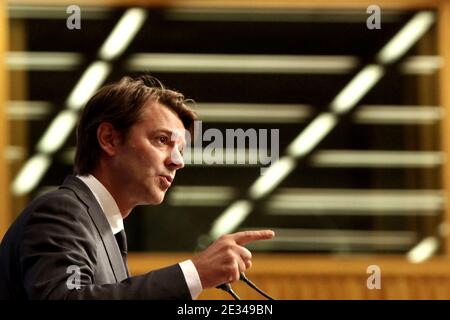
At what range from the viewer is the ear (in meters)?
1.76

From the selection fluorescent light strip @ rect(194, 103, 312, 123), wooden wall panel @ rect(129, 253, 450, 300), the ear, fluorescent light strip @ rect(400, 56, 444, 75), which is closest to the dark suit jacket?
the ear

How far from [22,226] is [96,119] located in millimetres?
311

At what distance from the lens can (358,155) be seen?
13.7 feet

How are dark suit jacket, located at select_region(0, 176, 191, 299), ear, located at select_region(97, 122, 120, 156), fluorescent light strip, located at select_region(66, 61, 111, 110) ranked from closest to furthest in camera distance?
dark suit jacket, located at select_region(0, 176, 191, 299), ear, located at select_region(97, 122, 120, 156), fluorescent light strip, located at select_region(66, 61, 111, 110)

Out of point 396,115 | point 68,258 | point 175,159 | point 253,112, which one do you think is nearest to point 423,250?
point 396,115

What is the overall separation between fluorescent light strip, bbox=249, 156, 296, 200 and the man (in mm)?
2165

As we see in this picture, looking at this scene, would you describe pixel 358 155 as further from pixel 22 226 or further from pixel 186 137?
pixel 22 226

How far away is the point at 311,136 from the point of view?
4152mm

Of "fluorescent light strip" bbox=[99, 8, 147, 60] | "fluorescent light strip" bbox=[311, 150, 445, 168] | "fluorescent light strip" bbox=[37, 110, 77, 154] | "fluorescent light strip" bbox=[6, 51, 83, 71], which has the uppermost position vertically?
"fluorescent light strip" bbox=[99, 8, 147, 60]

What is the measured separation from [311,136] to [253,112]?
0.26 meters

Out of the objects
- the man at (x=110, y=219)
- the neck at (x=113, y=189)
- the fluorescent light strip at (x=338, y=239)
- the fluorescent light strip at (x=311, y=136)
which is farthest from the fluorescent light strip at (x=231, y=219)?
the neck at (x=113, y=189)

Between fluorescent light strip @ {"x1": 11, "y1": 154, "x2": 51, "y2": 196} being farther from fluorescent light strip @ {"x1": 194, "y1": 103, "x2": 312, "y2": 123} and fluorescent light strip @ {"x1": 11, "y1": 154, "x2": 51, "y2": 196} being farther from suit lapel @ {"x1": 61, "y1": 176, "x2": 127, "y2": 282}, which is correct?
suit lapel @ {"x1": 61, "y1": 176, "x2": 127, "y2": 282}

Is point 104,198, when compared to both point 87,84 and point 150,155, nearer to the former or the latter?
point 150,155

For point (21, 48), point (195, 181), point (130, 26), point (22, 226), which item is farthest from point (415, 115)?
point (22, 226)
